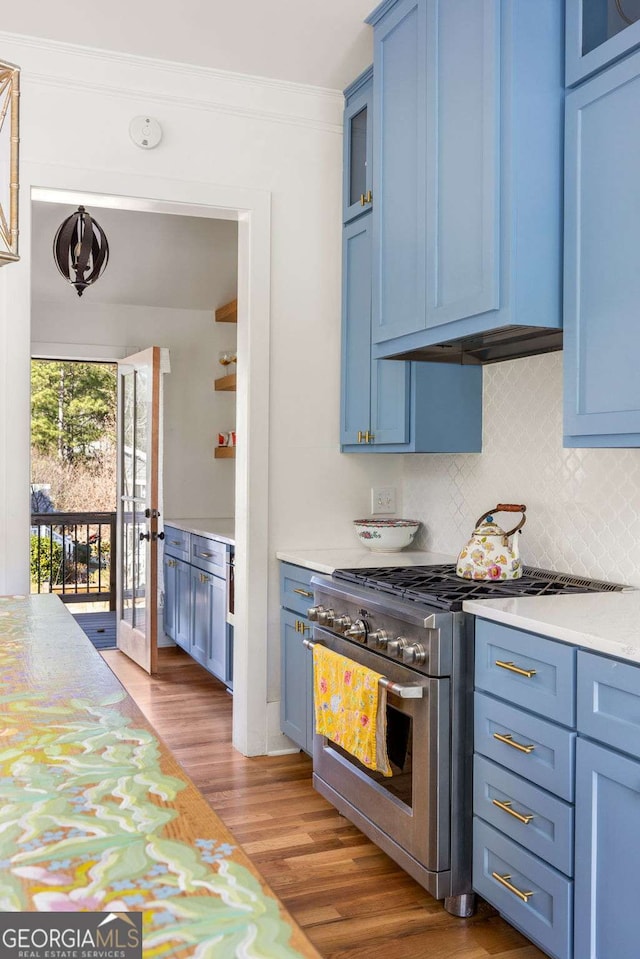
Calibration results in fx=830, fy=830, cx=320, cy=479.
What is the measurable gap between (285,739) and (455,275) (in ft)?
7.01

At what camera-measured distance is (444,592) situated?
8.06 feet

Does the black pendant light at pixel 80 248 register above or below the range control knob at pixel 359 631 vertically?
above

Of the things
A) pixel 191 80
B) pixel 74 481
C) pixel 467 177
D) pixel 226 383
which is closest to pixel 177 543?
pixel 226 383

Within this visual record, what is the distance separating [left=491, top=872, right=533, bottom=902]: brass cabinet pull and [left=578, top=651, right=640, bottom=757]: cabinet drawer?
0.50 m

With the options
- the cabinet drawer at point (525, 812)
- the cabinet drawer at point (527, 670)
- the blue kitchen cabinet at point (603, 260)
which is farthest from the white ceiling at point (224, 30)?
the cabinet drawer at point (525, 812)

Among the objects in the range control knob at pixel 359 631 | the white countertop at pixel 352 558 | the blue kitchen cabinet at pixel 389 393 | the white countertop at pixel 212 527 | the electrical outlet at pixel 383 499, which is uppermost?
the blue kitchen cabinet at pixel 389 393

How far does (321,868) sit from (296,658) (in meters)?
0.99

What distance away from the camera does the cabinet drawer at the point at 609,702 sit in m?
1.70

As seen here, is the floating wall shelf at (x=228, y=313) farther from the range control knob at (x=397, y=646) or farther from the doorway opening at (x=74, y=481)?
the range control knob at (x=397, y=646)

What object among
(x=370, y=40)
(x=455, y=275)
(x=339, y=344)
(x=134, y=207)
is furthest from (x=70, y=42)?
(x=455, y=275)

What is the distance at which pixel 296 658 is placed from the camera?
3.45 m

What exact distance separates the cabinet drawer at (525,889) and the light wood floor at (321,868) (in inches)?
5.2

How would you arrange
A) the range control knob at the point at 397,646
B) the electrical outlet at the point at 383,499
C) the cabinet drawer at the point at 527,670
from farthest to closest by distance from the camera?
the electrical outlet at the point at 383,499 → the range control knob at the point at 397,646 → the cabinet drawer at the point at 527,670

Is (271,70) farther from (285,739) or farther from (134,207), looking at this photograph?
(285,739)
